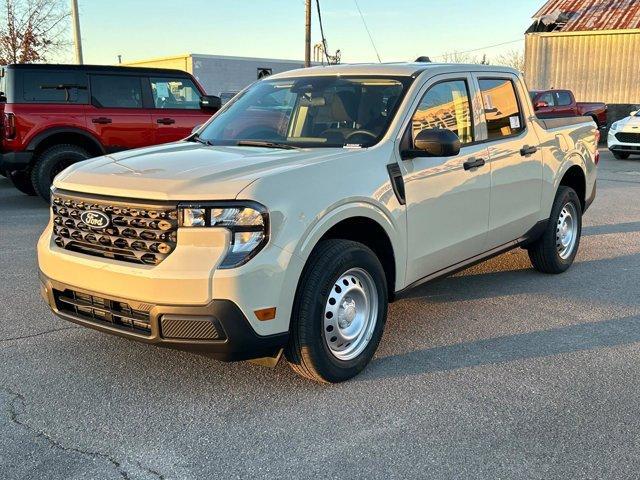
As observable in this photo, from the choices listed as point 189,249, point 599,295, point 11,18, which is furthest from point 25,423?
point 11,18

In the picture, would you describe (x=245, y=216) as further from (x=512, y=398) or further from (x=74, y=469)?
(x=512, y=398)

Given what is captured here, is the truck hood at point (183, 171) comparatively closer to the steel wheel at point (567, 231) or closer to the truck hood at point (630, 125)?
the steel wheel at point (567, 231)

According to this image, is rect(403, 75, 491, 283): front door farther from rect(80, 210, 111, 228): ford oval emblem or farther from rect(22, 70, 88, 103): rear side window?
rect(22, 70, 88, 103): rear side window

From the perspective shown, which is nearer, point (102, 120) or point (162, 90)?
point (102, 120)

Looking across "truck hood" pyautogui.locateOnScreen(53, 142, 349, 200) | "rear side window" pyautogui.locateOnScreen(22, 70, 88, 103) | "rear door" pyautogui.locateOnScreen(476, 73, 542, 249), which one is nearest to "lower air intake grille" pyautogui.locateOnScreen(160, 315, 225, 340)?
"truck hood" pyautogui.locateOnScreen(53, 142, 349, 200)

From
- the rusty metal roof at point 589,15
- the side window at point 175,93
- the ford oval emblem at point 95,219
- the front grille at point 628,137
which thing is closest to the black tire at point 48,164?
the side window at point 175,93

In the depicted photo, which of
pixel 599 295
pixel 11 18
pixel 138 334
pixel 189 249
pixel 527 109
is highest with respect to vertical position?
pixel 11 18

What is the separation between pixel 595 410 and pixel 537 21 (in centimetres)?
2915

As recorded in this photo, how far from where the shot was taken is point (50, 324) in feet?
15.9

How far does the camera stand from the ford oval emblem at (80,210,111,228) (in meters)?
3.49

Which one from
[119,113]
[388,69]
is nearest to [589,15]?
[119,113]

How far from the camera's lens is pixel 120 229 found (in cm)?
345

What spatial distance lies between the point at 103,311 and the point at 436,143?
84.9 inches

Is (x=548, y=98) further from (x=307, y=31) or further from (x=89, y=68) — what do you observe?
(x=89, y=68)
